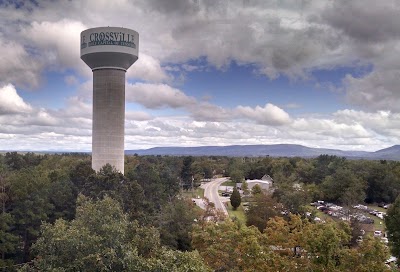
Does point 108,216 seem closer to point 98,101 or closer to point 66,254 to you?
point 66,254

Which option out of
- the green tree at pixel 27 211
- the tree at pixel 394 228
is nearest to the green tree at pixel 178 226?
the green tree at pixel 27 211

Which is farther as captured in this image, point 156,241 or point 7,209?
point 7,209

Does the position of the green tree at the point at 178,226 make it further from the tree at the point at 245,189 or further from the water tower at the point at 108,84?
the tree at the point at 245,189

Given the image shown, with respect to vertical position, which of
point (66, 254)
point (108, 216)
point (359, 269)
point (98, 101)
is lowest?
point (359, 269)

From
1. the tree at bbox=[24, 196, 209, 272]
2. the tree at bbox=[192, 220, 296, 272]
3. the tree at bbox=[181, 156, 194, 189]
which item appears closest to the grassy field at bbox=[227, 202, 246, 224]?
the tree at bbox=[181, 156, 194, 189]

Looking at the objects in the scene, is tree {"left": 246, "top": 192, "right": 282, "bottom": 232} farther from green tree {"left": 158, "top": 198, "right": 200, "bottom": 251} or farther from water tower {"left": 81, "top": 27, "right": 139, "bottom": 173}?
water tower {"left": 81, "top": 27, "right": 139, "bottom": 173}

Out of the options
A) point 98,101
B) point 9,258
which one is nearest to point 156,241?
point 9,258
